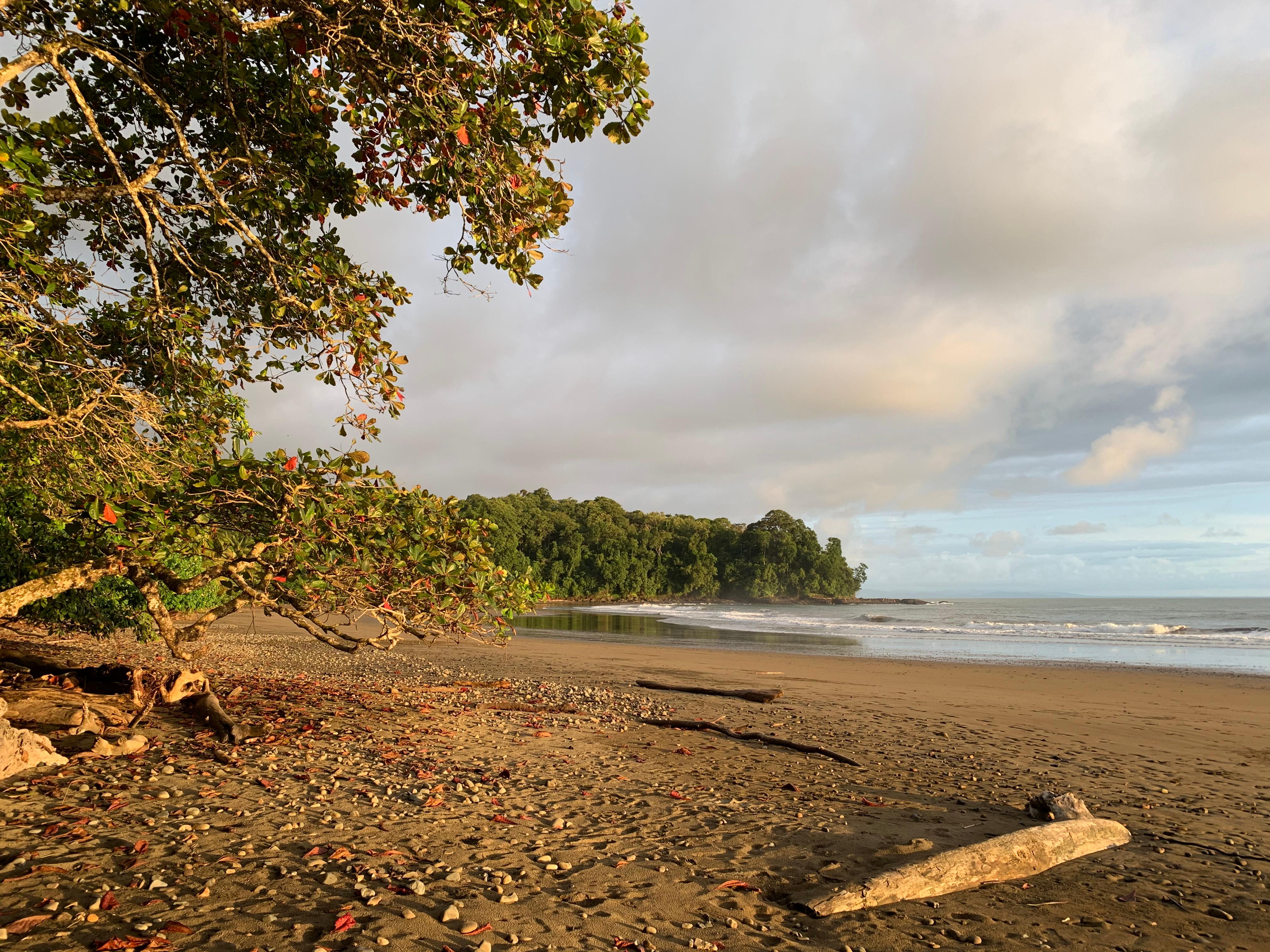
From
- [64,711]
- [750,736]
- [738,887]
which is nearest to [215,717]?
[64,711]

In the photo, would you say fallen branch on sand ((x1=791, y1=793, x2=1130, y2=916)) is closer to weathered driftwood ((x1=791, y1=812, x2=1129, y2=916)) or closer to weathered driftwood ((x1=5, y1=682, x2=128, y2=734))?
weathered driftwood ((x1=791, y1=812, x2=1129, y2=916))

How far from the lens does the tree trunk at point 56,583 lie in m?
6.29

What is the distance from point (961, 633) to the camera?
1433 inches

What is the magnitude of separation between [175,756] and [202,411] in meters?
3.39

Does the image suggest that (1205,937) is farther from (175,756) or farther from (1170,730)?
(1170,730)

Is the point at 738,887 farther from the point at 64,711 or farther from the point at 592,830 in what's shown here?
the point at 64,711

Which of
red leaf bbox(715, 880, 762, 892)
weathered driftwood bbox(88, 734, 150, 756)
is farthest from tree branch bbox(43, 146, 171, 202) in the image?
red leaf bbox(715, 880, 762, 892)

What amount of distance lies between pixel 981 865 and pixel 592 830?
291 cm

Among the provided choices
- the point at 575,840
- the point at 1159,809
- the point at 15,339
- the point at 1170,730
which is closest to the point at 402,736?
the point at 575,840

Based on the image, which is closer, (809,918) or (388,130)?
(809,918)

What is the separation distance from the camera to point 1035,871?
16.5ft

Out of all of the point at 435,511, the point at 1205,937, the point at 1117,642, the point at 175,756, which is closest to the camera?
the point at 1205,937

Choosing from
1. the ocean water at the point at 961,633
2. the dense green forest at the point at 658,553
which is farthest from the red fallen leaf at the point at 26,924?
the dense green forest at the point at 658,553

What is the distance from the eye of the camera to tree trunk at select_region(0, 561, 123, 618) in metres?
6.29
